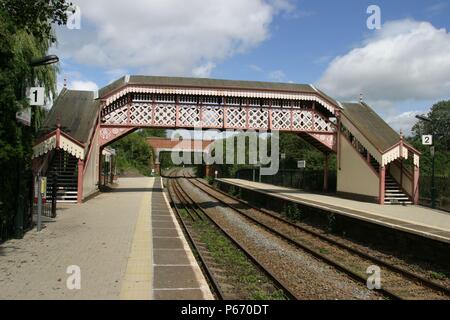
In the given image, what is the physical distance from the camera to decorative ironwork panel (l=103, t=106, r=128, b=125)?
969 inches

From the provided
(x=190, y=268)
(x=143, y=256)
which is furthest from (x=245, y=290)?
(x=143, y=256)

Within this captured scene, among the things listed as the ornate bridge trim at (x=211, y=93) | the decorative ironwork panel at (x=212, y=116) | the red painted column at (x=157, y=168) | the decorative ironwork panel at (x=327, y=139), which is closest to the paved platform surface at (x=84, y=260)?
the ornate bridge trim at (x=211, y=93)

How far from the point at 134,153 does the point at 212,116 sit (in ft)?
147

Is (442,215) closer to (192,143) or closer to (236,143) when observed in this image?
(236,143)

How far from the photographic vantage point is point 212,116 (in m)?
24.9

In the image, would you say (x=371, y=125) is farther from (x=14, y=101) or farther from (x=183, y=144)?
(x=183, y=144)

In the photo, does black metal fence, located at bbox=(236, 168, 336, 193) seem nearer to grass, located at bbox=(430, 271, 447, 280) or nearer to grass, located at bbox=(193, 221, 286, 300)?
grass, located at bbox=(193, 221, 286, 300)

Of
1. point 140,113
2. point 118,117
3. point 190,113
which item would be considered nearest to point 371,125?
point 190,113

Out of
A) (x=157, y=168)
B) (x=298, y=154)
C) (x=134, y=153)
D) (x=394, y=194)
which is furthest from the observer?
(x=157, y=168)

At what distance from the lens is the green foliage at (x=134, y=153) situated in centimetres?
6312

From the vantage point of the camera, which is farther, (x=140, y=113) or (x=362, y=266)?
(x=140, y=113)

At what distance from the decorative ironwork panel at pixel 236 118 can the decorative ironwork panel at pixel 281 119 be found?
1690 millimetres

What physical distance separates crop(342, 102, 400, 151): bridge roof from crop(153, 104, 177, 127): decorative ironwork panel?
32.2 feet

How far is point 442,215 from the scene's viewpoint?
1662cm
